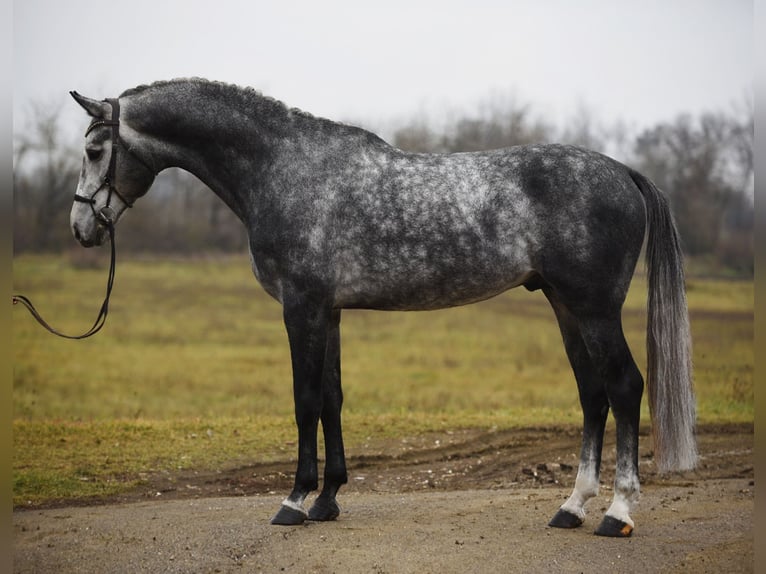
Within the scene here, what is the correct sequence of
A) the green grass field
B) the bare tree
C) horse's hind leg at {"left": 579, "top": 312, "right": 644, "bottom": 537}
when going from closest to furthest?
horse's hind leg at {"left": 579, "top": 312, "right": 644, "bottom": 537}
the green grass field
the bare tree

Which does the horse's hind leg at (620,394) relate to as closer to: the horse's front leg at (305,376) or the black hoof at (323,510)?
the horse's front leg at (305,376)

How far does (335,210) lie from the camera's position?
19.0ft

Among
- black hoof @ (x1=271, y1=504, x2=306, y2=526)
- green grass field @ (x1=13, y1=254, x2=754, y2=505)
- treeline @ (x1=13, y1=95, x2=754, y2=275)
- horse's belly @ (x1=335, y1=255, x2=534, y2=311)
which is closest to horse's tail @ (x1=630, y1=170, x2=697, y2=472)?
horse's belly @ (x1=335, y1=255, x2=534, y2=311)

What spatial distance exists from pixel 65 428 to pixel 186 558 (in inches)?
204

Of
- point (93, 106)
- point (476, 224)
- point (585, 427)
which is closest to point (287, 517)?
point (585, 427)

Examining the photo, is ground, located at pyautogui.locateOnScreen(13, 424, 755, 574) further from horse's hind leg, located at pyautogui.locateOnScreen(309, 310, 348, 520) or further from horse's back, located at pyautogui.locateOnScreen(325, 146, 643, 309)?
horse's back, located at pyautogui.locateOnScreen(325, 146, 643, 309)

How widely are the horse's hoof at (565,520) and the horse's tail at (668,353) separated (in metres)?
0.68

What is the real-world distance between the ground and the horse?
38 cm

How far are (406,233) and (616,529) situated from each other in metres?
2.41

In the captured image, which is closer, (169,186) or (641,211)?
(641,211)

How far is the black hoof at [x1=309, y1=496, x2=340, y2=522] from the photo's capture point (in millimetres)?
6098

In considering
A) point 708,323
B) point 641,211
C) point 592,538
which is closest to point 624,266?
point 641,211

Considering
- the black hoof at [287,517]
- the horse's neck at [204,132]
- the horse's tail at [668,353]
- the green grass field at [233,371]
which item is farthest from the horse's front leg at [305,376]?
the green grass field at [233,371]

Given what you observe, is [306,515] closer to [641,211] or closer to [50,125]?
[641,211]
